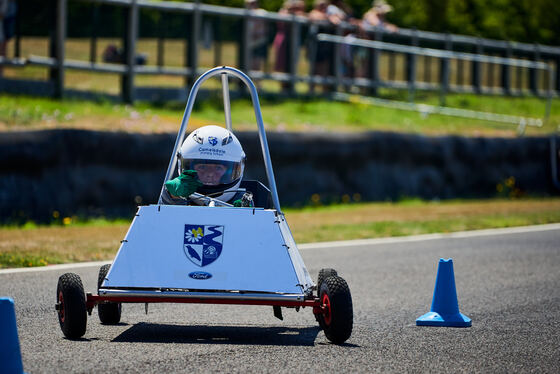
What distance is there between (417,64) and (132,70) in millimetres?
7616

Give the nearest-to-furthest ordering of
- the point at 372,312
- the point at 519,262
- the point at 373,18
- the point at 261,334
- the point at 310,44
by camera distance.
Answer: the point at 261,334, the point at 372,312, the point at 519,262, the point at 310,44, the point at 373,18

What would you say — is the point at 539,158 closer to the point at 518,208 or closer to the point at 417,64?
the point at 518,208

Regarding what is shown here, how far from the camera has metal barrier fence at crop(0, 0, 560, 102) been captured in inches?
726

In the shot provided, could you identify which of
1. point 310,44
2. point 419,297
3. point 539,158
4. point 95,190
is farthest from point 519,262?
point 310,44

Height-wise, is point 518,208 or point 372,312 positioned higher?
point 372,312

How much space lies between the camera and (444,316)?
8.26 m

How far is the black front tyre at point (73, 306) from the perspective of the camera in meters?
6.96

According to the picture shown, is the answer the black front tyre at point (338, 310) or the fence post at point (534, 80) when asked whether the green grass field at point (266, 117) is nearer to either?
the fence post at point (534, 80)

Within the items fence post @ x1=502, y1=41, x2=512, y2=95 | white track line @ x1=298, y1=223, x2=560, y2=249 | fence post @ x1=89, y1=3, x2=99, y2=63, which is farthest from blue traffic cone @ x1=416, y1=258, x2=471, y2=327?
fence post @ x1=502, y1=41, x2=512, y2=95

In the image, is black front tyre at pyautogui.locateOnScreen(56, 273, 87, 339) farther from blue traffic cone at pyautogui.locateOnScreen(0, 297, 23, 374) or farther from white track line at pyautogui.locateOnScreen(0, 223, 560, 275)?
white track line at pyautogui.locateOnScreen(0, 223, 560, 275)

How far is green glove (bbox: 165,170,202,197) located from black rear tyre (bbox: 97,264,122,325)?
0.71 meters

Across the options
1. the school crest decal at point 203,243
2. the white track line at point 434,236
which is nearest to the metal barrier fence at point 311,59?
the white track line at point 434,236

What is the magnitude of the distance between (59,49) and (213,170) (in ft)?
33.8

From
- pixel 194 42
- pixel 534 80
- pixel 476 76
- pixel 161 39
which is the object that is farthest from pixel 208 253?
pixel 534 80
